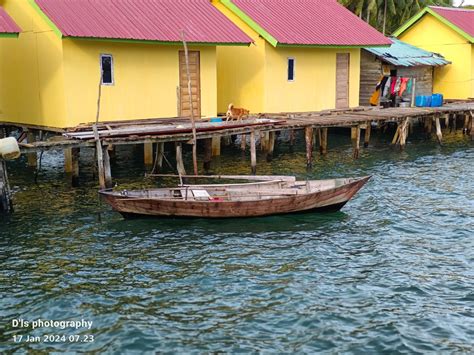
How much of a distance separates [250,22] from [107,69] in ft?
27.0

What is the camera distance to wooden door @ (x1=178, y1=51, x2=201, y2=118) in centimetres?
2708

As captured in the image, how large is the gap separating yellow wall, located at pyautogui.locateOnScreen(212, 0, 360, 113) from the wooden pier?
82 cm

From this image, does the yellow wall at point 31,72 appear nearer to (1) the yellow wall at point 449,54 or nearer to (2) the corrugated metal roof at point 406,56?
(2) the corrugated metal roof at point 406,56

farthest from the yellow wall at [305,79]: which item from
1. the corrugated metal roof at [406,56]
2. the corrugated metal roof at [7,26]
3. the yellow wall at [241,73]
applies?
the corrugated metal roof at [7,26]

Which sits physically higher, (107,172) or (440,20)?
(440,20)

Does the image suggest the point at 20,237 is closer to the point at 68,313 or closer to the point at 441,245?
the point at 68,313

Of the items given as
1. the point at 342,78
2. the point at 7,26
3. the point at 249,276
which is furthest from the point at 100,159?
the point at 342,78

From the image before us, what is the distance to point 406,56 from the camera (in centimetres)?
3822

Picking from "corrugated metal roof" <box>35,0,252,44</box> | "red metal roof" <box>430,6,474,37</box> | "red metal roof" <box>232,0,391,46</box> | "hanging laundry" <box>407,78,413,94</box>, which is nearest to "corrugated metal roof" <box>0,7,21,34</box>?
"corrugated metal roof" <box>35,0,252,44</box>

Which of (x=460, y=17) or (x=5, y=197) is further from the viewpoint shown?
(x=460, y=17)

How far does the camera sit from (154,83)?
26.2 meters

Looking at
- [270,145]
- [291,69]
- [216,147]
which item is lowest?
[216,147]

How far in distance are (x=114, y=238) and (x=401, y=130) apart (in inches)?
773

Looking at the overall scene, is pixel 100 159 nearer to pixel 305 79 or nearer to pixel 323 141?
pixel 323 141
